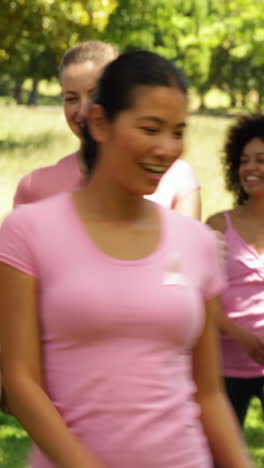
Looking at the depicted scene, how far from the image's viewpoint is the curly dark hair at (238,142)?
514 centimetres

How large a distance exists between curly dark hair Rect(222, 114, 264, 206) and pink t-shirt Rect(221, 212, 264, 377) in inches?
23.0

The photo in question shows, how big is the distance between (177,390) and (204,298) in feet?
0.67

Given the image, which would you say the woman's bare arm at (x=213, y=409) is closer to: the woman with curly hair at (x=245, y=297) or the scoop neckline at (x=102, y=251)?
the scoop neckline at (x=102, y=251)

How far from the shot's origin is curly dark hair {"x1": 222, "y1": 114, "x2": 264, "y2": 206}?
5.14m

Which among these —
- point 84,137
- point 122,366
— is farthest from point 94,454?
point 84,137

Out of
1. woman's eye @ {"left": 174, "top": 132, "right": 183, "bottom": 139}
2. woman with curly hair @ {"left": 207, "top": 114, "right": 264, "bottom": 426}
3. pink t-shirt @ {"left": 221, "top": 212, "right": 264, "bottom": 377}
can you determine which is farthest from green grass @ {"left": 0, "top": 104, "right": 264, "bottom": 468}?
woman's eye @ {"left": 174, "top": 132, "right": 183, "bottom": 139}

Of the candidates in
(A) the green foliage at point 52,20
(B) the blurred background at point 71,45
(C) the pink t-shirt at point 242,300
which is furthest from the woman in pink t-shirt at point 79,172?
(A) the green foliage at point 52,20

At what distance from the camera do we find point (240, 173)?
4.98 metres

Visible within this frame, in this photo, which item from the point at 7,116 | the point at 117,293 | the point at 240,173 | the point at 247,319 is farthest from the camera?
the point at 7,116

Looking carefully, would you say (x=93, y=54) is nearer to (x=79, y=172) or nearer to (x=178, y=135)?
(x=79, y=172)

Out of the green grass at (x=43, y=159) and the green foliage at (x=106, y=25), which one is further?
the green foliage at (x=106, y=25)

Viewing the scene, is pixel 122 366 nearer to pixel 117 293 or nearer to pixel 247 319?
pixel 117 293

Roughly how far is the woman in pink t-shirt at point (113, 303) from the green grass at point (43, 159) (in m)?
3.63

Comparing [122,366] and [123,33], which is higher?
[122,366]
